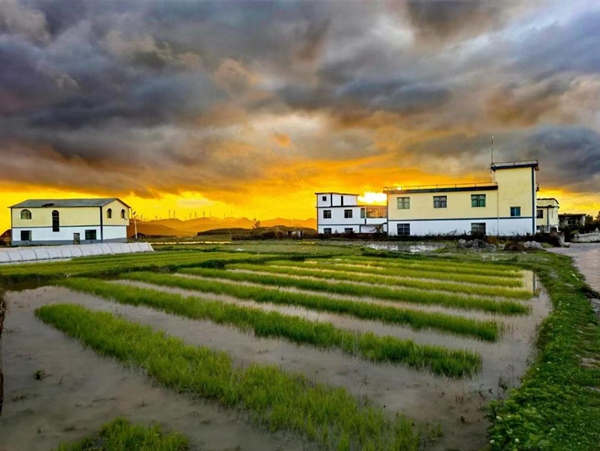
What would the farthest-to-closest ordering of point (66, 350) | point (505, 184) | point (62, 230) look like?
point (62, 230) < point (505, 184) < point (66, 350)

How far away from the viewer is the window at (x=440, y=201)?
149 feet

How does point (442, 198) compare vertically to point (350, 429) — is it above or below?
above

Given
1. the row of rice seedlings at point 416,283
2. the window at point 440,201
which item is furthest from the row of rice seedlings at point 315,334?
the window at point 440,201

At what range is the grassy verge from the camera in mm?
4168

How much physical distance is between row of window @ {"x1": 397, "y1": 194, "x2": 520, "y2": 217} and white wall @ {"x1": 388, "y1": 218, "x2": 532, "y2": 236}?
975 mm

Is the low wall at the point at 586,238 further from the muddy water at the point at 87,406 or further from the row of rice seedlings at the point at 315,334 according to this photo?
the muddy water at the point at 87,406

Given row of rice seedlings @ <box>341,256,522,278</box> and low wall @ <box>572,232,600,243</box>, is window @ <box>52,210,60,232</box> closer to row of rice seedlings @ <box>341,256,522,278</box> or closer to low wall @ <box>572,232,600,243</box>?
row of rice seedlings @ <box>341,256,522,278</box>

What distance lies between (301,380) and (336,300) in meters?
6.07

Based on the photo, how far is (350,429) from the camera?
4.78 m

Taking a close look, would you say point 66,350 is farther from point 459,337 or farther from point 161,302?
point 459,337

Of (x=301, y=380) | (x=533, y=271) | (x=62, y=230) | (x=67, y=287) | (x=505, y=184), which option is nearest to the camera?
(x=301, y=380)

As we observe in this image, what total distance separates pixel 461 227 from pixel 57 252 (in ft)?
130

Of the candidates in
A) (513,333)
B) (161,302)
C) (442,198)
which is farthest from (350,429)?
(442,198)

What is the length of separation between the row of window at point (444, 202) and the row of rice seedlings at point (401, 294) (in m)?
32.7
